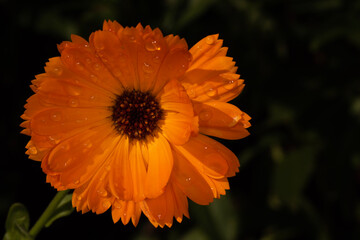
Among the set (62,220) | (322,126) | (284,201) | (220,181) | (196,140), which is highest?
(196,140)

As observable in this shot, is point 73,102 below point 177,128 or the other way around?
the other way around

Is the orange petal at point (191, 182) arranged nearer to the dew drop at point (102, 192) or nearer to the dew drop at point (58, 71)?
the dew drop at point (102, 192)

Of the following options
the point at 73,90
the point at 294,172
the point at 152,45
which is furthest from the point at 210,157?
the point at 294,172

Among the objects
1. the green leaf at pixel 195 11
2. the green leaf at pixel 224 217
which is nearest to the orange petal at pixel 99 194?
the green leaf at pixel 224 217

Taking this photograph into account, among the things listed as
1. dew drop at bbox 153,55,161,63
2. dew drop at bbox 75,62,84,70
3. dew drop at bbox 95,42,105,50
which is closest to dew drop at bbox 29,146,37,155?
dew drop at bbox 75,62,84,70

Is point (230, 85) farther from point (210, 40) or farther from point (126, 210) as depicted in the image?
point (126, 210)

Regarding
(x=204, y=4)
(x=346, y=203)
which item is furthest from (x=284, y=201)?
(x=204, y=4)

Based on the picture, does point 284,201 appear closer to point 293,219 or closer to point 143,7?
point 293,219
